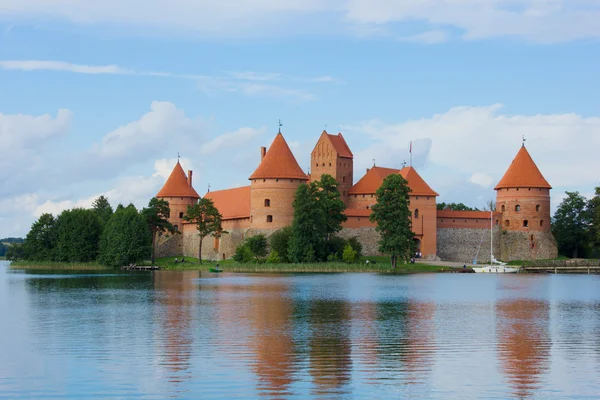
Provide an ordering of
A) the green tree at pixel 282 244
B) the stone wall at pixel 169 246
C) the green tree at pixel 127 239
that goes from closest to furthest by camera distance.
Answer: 1. the green tree at pixel 282 244
2. the green tree at pixel 127 239
3. the stone wall at pixel 169 246

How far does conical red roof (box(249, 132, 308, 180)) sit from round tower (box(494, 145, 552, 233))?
1269cm

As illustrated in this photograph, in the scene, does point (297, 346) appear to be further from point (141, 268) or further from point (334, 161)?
point (334, 161)

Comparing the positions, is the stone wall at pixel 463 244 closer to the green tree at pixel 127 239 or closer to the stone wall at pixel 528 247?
the stone wall at pixel 528 247

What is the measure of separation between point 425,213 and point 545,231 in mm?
7945

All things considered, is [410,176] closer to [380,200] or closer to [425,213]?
[425,213]

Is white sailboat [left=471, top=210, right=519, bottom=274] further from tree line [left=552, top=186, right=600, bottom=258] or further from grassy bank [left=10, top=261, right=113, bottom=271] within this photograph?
grassy bank [left=10, top=261, right=113, bottom=271]

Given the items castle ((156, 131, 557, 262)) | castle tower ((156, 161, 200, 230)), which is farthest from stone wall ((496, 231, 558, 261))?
castle tower ((156, 161, 200, 230))

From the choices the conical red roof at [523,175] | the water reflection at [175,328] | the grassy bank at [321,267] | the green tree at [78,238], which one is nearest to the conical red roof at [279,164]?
the grassy bank at [321,267]

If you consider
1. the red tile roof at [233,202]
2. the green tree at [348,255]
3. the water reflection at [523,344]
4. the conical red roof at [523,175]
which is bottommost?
the water reflection at [523,344]

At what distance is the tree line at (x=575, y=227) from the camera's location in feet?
182

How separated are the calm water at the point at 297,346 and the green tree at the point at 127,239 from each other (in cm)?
2160

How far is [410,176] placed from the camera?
5269 cm

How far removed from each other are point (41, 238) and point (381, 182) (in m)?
21.2

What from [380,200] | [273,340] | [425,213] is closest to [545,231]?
[425,213]
